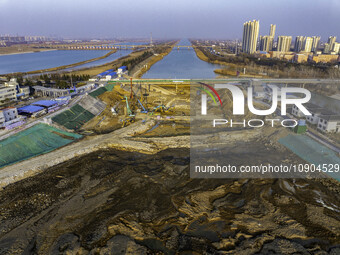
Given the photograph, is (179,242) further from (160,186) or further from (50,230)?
(50,230)

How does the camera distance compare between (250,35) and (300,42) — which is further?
(300,42)

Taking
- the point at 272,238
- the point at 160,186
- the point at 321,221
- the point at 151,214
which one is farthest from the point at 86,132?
the point at 321,221

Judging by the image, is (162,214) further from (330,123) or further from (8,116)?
(8,116)

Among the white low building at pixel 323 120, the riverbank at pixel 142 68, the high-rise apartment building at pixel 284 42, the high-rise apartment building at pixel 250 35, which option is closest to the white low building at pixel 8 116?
the white low building at pixel 323 120

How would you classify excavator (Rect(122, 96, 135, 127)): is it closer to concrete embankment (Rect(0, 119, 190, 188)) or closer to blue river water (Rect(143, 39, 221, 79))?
concrete embankment (Rect(0, 119, 190, 188))

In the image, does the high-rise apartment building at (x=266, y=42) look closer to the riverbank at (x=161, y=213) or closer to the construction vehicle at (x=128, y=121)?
the construction vehicle at (x=128, y=121)

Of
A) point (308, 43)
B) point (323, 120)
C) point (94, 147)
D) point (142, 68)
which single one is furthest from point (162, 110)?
point (308, 43)

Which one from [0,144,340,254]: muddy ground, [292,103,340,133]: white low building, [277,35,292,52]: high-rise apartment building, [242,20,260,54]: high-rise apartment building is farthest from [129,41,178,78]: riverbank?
[277,35,292,52]: high-rise apartment building
